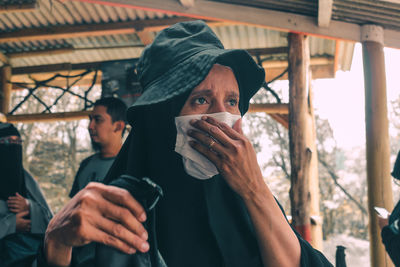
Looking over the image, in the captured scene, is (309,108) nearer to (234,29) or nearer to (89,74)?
(234,29)

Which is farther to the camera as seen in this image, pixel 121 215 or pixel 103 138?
pixel 103 138

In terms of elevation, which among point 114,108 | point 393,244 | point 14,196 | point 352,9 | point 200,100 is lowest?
point 393,244

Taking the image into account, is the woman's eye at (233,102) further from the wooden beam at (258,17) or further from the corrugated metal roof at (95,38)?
the corrugated metal roof at (95,38)

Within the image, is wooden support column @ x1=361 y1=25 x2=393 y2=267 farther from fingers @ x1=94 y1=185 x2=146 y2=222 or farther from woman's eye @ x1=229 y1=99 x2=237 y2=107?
fingers @ x1=94 y1=185 x2=146 y2=222

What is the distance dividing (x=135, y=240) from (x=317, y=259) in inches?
28.8

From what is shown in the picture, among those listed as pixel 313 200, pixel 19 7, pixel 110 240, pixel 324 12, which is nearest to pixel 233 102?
pixel 110 240

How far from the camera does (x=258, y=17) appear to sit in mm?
4605

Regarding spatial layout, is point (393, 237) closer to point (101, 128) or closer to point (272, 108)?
point (101, 128)

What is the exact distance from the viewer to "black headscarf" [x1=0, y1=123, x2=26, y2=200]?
3436 mm

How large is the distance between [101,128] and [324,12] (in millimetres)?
2755

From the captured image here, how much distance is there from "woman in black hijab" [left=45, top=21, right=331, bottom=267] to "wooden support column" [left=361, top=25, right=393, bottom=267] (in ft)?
10.4

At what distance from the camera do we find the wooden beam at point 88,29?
5.82 meters

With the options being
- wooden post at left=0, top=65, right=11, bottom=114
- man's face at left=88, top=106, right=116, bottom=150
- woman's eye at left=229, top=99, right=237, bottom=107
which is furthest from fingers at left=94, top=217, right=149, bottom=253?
wooden post at left=0, top=65, right=11, bottom=114

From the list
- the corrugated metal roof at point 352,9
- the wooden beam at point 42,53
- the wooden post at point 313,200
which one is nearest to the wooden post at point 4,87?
the wooden beam at point 42,53
